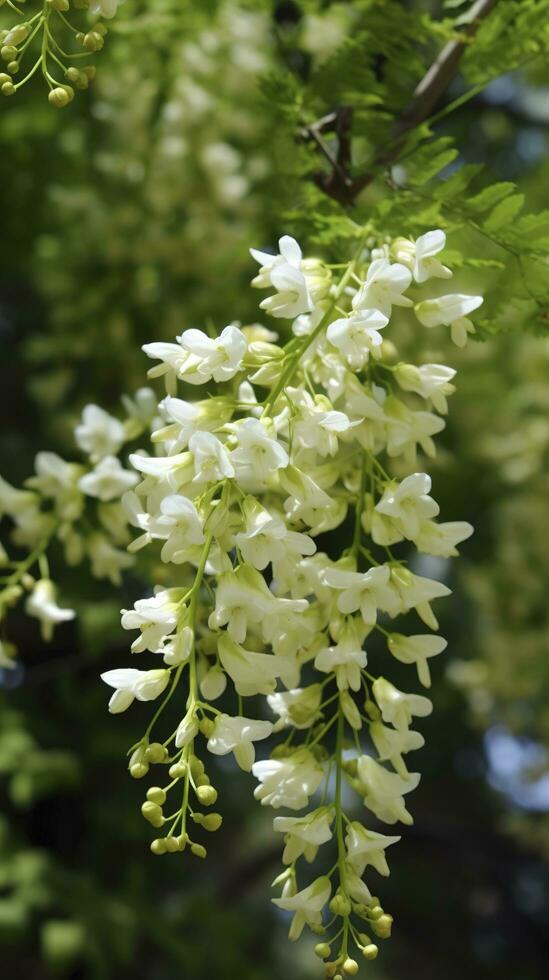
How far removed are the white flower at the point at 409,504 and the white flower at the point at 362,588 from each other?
0.04m

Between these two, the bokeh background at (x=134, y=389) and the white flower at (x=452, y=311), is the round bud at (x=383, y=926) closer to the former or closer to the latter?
the white flower at (x=452, y=311)

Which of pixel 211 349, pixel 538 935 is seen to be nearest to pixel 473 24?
pixel 211 349

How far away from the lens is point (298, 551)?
0.78m

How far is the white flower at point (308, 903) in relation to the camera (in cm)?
80

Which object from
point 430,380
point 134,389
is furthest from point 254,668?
point 134,389

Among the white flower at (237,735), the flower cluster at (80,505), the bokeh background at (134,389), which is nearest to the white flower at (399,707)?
the white flower at (237,735)

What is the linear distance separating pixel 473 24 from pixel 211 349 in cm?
50

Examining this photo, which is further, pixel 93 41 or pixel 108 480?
pixel 108 480

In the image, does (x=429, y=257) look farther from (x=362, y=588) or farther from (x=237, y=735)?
(x=237, y=735)

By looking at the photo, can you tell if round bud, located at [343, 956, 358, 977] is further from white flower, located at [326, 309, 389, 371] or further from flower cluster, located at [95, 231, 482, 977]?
white flower, located at [326, 309, 389, 371]

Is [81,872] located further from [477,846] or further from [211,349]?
[211,349]

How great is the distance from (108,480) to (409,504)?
0.46 meters

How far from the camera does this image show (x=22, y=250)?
280 cm

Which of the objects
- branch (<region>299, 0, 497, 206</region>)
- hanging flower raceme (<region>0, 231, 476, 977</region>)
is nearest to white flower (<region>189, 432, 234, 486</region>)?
hanging flower raceme (<region>0, 231, 476, 977</region>)
